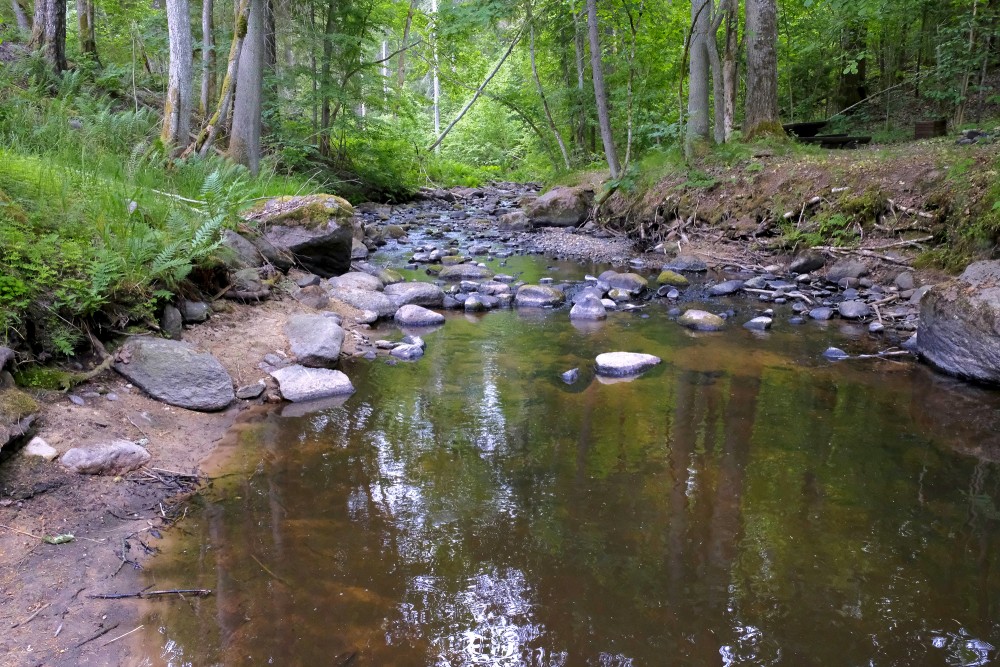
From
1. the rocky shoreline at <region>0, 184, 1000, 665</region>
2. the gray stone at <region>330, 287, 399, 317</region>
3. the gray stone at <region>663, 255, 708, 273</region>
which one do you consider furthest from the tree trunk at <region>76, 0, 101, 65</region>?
the gray stone at <region>663, 255, 708, 273</region>

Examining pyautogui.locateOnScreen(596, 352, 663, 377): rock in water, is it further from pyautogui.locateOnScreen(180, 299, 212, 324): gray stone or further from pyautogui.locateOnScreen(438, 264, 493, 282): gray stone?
pyautogui.locateOnScreen(438, 264, 493, 282): gray stone

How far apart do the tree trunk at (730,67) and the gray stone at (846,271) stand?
14.3 ft

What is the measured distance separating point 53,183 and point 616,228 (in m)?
10.1

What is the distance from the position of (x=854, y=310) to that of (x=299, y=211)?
6356mm

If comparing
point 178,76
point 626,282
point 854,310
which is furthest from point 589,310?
point 178,76

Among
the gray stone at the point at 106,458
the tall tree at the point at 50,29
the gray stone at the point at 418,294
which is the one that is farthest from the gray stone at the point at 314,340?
the tall tree at the point at 50,29

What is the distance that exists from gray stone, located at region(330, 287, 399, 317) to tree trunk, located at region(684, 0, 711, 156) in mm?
7296

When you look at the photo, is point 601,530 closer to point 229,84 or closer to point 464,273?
point 464,273

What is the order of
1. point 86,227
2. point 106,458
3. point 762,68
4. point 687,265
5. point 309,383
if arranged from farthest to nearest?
point 762,68
point 687,265
point 309,383
point 86,227
point 106,458

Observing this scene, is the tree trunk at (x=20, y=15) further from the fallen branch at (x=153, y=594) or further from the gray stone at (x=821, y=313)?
the gray stone at (x=821, y=313)

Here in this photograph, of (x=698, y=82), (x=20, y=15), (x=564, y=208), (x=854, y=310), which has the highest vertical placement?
(x=20, y=15)

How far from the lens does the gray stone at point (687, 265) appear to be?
31.6 feet

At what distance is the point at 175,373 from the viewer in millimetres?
4219

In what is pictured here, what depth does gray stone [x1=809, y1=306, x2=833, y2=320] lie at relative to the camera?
Result: 23.0 feet
